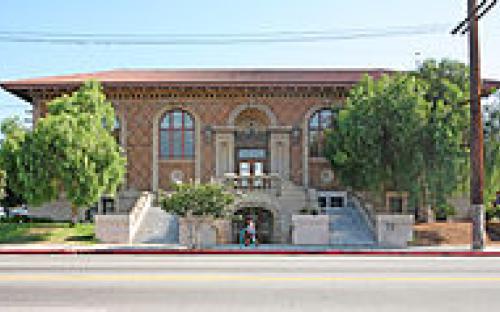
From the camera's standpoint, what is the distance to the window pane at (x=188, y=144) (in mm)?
35188

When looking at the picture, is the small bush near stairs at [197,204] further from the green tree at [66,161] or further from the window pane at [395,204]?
the window pane at [395,204]

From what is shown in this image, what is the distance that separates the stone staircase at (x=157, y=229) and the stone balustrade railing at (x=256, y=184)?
12.7 ft

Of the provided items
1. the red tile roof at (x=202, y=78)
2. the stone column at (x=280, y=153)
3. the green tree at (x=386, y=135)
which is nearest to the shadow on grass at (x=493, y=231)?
the green tree at (x=386, y=135)

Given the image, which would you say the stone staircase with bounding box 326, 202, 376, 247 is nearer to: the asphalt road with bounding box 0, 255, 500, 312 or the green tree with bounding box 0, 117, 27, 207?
the asphalt road with bounding box 0, 255, 500, 312

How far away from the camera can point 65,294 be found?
9.80 m

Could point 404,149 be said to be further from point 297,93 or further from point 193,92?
point 193,92

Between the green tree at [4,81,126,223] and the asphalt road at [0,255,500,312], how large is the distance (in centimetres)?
1197

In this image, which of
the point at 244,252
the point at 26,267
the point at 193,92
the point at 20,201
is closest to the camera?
the point at 26,267

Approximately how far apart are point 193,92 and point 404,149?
15.3 m

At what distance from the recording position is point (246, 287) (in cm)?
1066

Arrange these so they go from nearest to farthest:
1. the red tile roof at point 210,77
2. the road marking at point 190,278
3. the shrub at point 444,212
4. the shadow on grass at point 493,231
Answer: the road marking at point 190,278 < the shadow on grass at point 493,231 < the shrub at point 444,212 < the red tile roof at point 210,77

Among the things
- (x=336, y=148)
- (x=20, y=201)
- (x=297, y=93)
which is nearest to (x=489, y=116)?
(x=336, y=148)

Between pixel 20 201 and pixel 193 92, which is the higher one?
pixel 193 92

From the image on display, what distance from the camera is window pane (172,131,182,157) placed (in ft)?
115
